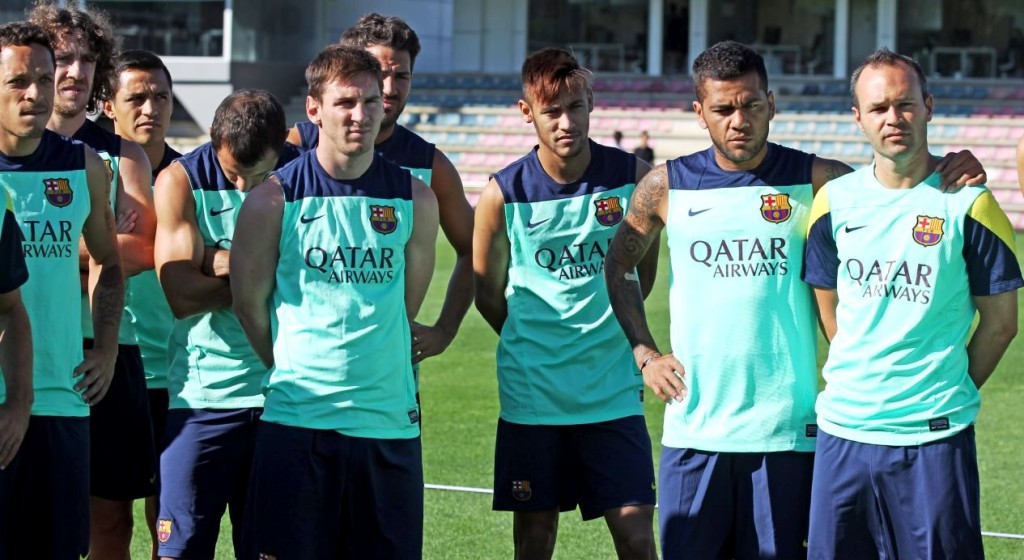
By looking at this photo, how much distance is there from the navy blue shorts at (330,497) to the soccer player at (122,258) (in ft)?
3.85

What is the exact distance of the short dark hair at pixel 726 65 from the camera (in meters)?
4.91

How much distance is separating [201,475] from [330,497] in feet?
2.74

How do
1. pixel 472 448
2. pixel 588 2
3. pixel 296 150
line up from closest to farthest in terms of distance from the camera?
pixel 296 150, pixel 472 448, pixel 588 2

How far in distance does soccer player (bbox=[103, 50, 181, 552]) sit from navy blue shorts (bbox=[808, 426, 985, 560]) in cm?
283

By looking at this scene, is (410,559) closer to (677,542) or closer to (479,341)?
(677,542)

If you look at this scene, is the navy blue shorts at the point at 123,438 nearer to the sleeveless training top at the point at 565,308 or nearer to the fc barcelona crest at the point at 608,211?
the sleeveless training top at the point at 565,308

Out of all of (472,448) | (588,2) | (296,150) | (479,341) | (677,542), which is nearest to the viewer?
(677,542)

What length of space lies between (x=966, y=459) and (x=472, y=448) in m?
5.44

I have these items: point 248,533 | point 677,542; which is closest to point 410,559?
point 248,533

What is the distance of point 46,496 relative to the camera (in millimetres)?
4766

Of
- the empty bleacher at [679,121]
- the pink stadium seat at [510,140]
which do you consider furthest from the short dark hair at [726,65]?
the pink stadium seat at [510,140]

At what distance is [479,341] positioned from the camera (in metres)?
14.7

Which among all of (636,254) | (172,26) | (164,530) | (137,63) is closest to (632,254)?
(636,254)

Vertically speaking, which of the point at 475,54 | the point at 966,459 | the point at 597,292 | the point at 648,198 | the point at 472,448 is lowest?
the point at 472,448
